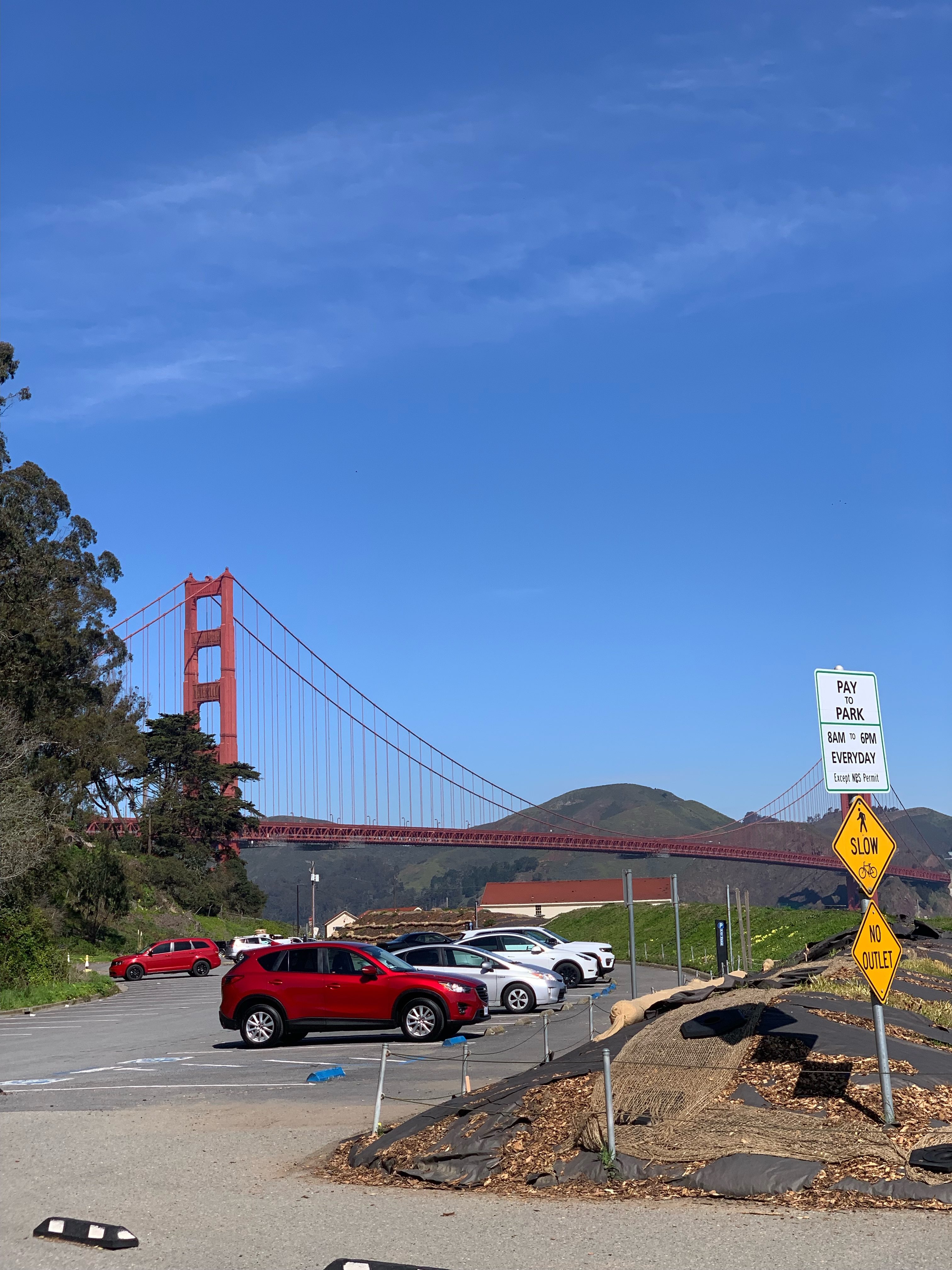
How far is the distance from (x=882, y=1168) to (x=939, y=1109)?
38.2 inches

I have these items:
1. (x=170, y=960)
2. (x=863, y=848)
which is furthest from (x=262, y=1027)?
(x=170, y=960)

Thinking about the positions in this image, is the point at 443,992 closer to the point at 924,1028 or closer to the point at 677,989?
the point at 677,989

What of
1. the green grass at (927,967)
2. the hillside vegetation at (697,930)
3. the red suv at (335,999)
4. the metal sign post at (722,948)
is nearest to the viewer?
the green grass at (927,967)

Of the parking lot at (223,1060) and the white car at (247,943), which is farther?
the white car at (247,943)

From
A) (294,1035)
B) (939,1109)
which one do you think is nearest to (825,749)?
(939,1109)

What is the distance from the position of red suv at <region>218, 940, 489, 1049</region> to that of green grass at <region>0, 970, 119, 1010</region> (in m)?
13.5

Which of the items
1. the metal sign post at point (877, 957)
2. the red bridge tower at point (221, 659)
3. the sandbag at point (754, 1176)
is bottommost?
the sandbag at point (754, 1176)

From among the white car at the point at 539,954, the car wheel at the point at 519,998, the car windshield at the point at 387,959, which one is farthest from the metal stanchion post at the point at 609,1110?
the white car at the point at 539,954

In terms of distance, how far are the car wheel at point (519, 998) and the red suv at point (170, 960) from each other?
2474 centimetres

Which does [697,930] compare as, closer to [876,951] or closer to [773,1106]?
[876,951]

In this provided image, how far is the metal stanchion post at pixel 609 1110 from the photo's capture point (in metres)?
8.40

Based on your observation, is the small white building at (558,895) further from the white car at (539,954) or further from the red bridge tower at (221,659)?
the white car at (539,954)

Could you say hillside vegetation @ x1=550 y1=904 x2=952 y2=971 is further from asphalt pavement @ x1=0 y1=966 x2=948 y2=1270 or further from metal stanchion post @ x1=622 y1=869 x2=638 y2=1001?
asphalt pavement @ x1=0 y1=966 x2=948 y2=1270

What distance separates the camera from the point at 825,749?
9352 millimetres
